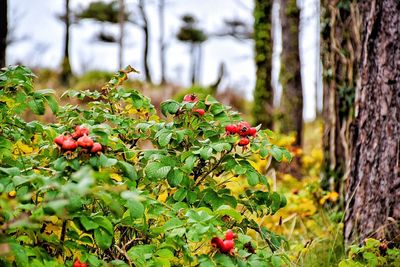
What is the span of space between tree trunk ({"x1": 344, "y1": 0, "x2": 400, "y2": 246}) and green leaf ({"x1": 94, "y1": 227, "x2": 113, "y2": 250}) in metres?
1.93

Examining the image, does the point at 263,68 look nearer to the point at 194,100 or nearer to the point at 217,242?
the point at 194,100

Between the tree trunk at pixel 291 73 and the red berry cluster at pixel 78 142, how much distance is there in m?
6.43

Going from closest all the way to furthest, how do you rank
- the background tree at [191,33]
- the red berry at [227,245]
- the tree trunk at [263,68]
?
the red berry at [227,245], the tree trunk at [263,68], the background tree at [191,33]

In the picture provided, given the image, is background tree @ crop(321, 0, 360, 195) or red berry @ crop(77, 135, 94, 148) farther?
background tree @ crop(321, 0, 360, 195)

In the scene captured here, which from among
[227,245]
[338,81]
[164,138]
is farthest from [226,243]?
→ [338,81]

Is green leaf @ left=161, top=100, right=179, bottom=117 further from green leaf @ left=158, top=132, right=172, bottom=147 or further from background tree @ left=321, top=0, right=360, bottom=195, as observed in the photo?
background tree @ left=321, top=0, right=360, bottom=195

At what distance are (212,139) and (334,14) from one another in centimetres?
258

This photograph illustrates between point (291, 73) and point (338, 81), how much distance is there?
3565 mm

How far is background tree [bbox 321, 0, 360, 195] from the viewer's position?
14.2 feet

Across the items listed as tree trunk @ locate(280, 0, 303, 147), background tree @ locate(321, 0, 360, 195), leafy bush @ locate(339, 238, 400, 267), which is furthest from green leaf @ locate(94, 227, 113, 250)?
tree trunk @ locate(280, 0, 303, 147)

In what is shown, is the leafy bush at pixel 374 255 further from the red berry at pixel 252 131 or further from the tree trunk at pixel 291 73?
the tree trunk at pixel 291 73

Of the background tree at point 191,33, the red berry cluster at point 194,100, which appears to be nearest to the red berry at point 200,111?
the red berry cluster at point 194,100

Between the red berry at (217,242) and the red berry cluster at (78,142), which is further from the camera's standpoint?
the red berry at (217,242)

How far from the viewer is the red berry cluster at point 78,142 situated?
5.75 feet
